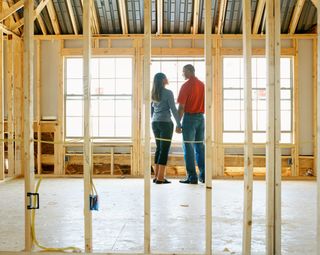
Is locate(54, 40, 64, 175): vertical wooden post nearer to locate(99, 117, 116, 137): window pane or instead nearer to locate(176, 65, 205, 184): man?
locate(99, 117, 116, 137): window pane

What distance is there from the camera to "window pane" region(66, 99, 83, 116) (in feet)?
24.3

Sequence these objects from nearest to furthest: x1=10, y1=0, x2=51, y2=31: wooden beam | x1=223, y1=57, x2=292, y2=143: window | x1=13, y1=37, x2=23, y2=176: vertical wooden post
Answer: x1=10, y1=0, x2=51, y2=31: wooden beam
x1=13, y1=37, x2=23, y2=176: vertical wooden post
x1=223, y1=57, x2=292, y2=143: window

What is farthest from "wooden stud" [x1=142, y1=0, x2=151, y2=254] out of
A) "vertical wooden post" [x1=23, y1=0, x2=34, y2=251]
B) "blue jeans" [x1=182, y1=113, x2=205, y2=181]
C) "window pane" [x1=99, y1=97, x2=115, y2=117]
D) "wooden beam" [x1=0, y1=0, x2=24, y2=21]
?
"window pane" [x1=99, y1=97, x2=115, y2=117]

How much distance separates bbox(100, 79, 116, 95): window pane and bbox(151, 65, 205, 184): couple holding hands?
143cm

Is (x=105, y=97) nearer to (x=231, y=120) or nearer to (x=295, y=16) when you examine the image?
(x=231, y=120)

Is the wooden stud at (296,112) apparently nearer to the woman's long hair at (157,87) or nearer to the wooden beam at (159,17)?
the wooden beam at (159,17)

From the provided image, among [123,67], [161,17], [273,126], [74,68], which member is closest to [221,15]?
[161,17]

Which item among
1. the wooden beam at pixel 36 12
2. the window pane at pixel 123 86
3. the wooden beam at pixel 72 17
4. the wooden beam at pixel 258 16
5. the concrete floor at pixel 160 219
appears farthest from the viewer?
the window pane at pixel 123 86

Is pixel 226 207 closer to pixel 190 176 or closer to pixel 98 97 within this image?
pixel 190 176

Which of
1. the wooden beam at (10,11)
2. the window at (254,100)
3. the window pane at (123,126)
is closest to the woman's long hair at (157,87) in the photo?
the window pane at (123,126)

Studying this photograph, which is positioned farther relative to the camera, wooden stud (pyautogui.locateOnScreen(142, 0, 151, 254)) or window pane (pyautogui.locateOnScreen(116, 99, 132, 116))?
window pane (pyautogui.locateOnScreen(116, 99, 132, 116))

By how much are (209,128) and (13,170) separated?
199 inches

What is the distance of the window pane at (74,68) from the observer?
7.41 metres

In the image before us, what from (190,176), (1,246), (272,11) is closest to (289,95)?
(190,176)
